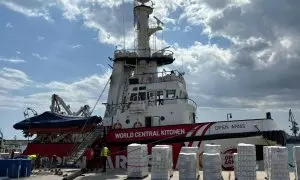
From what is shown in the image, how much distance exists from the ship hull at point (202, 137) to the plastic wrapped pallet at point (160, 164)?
Answer: 5332 mm

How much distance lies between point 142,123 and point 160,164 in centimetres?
720

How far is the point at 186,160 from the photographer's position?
11938 millimetres

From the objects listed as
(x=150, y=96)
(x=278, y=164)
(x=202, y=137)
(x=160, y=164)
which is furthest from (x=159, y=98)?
(x=278, y=164)

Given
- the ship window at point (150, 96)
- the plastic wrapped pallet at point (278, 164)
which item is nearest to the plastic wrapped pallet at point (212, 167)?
the plastic wrapped pallet at point (278, 164)

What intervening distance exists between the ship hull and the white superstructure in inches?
38.2

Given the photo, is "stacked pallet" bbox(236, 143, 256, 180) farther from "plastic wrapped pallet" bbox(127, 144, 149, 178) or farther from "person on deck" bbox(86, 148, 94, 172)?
"person on deck" bbox(86, 148, 94, 172)

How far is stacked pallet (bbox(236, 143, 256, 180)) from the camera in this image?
11.3 meters

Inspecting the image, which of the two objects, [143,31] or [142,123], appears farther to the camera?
[143,31]

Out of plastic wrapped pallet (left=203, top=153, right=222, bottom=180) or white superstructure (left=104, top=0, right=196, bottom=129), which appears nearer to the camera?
plastic wrapped pallet (left=203, top=153, right=222, bottom=180)

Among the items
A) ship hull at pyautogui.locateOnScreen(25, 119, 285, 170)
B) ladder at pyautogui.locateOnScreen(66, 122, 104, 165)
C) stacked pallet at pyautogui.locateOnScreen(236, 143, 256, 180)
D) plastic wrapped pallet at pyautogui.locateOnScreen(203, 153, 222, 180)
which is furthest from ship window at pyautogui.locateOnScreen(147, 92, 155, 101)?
stacked pallet at pyautogui.locateOnScreen(236, 143, 256, 180)

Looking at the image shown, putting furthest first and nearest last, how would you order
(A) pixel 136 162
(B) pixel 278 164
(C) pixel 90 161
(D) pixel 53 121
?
1. (D) pixel 53 121
2. (C) pixel 90 161
3. (A) pixel 136 162
4. (B) pixel 278 164

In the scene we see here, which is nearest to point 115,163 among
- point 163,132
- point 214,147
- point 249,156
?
point 163,132

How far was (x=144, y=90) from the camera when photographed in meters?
20.5

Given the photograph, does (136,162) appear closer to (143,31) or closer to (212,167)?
(212,167)
